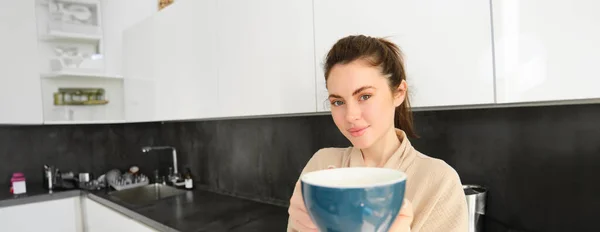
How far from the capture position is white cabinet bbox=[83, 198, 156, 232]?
176cm

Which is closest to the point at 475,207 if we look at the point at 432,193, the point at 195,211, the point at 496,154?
the point at 496,154

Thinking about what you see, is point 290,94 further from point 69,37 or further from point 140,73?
point 69,37

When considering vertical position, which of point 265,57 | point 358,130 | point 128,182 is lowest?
point 128,182

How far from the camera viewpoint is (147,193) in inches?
100

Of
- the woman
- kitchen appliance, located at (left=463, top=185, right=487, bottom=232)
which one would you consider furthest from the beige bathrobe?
kitchen appliance, located at (left=463, top=185, right=487, bottom=232)

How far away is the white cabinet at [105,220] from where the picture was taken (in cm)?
176

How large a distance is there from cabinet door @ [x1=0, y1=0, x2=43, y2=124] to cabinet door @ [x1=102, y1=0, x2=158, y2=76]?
15.4 inches

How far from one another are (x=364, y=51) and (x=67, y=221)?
228cm

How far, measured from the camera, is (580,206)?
1002 millimetres

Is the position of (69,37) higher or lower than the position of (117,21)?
lower

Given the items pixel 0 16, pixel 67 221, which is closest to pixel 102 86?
pixel 0 16

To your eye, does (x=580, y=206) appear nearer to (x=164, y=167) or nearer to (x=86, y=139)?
(x=164, y=167)

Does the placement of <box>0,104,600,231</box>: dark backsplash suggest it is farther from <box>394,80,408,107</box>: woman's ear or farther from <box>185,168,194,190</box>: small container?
<box>394,80,408,107</box>: woman's ear

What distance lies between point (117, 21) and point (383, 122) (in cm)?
228
